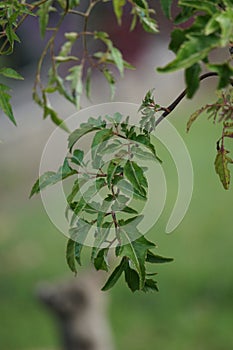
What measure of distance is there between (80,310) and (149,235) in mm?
1329

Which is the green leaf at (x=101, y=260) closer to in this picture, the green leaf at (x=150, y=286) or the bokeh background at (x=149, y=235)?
the green leaf at (x=150, y=286)

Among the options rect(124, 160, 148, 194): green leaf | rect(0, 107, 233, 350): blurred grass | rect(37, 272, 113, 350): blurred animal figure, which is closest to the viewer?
rect(124, 160, 148, 194): green leaf

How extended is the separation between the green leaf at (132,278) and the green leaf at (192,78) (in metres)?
0.28

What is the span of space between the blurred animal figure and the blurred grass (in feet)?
2.18

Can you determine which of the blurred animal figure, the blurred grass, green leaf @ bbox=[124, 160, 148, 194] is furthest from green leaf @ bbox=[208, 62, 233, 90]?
the blurred grass

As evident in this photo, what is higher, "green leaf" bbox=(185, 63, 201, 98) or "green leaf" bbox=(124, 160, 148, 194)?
"green leaf" bbox=(185, 63, 201, 98)

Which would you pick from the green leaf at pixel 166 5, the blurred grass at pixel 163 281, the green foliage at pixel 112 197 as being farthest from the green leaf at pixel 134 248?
the blurred grass at pixel 163 281

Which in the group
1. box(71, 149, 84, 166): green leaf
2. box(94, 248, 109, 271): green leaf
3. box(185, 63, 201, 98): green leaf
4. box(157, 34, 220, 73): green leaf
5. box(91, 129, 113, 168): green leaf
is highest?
box(157, 34, 220, 73): green leaf

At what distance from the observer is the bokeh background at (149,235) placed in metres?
3.35

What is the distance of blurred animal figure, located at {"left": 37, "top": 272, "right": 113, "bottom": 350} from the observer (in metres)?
2.48

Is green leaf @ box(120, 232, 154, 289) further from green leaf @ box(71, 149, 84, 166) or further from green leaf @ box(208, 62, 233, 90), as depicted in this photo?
green leaf @ box(208, 62, 233, 90)

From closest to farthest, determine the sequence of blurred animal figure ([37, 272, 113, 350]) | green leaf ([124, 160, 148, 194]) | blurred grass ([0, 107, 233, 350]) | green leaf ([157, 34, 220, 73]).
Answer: green leaf ([157, 34, 220, 73]) → green leaf ([124, 160, 148, 194]) → blurred animal figure ([37, 272, 113, 350]) → blurred grass ([0, 107, 233, 350])

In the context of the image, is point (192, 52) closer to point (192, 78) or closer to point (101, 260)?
point (192, 78)

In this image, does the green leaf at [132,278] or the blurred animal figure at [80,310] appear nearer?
the green leaf at [132,278]
